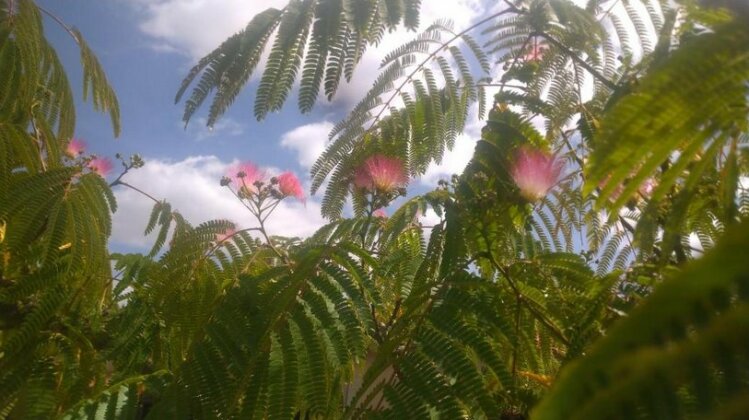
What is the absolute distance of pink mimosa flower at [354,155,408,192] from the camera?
1.93m

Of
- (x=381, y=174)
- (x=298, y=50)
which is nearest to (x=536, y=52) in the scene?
(x=381, y=174)

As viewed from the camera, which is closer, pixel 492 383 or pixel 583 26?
pixel 492 383

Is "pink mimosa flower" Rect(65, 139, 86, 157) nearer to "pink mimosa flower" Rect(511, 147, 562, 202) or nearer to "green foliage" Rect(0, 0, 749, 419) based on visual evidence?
"green foliage" Rect(0, 0, 749, 419)

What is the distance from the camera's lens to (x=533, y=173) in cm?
132

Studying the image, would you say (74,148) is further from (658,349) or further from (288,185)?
(658,349)

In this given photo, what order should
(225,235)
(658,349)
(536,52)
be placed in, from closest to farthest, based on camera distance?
(658,349), (536,52), (225,235)

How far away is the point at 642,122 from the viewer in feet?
1.98

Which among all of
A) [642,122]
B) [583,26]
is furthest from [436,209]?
[642,122]

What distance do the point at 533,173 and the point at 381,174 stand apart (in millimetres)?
685

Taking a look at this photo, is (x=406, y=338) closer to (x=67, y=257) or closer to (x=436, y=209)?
(x=436, y=209)

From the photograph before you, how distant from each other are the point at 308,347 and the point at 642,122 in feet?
2.81

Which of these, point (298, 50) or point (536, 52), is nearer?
point (298, 50)

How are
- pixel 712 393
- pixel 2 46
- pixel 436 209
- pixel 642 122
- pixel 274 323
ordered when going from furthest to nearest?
1. pixel 2 46
2. pixel 436 209
3. pixel 274 323
4. pixel 642 122
5. pixel 712 393

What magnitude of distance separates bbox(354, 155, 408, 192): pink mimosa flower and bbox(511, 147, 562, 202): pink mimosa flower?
628 millimetres
